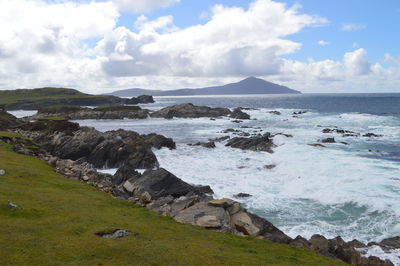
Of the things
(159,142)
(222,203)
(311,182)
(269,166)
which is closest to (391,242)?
(222,203)

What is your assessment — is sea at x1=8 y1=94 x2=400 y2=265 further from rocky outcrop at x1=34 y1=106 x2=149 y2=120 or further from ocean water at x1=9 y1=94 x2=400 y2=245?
rocky outcrop at x1=34 y1=106 x2=149 y2=120

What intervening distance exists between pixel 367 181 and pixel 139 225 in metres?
26.5

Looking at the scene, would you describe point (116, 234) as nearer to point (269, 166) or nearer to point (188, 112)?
point (269, 166)

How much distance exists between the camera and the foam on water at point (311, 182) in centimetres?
2378

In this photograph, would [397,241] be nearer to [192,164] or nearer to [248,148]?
[192,164]

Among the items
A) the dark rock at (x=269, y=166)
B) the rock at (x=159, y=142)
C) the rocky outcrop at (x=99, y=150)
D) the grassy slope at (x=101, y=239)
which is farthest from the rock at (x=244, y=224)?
the rock at (x=159, y=142)

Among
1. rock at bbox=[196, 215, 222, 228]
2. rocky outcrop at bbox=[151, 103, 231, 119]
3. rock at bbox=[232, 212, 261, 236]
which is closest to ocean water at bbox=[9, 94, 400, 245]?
rock at bbox=[232, 212, 261, 236]

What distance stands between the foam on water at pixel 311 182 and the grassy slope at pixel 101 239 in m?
9.19

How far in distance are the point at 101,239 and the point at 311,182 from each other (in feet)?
84.3

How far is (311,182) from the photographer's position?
33.3 meters

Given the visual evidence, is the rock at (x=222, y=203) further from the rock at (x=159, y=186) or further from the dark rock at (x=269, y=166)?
the dark rock at (x=269, y=166)

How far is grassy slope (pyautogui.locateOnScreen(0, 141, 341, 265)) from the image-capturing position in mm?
11523

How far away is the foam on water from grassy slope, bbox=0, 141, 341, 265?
30.2 feet

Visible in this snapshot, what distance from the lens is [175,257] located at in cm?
1212
